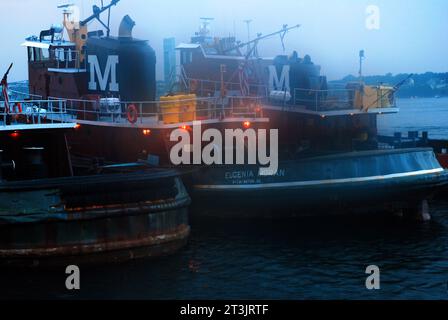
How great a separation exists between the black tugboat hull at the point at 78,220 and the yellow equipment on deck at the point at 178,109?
567 cm

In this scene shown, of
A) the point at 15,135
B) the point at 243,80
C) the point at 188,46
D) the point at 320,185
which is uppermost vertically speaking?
the point at 188,46

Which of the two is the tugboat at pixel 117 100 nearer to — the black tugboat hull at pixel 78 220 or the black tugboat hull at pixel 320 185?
the black tugboat hull at pixel 320 185

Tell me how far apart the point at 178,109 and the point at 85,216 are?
296 inches

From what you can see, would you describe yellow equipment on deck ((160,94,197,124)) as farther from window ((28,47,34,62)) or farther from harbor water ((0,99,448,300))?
window ((28,47,34,62))

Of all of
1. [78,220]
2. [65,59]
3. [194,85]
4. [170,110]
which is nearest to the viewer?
[78,220]

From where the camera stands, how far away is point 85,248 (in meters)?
16.2

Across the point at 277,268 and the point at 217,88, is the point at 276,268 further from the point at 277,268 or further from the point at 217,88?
the point at 217,88

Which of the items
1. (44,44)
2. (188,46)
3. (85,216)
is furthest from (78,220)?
(188,46)

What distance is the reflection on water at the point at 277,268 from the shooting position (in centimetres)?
1524

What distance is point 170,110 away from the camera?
22.6 meters

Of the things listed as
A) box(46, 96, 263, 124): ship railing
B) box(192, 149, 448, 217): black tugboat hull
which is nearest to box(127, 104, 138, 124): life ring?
box(46, 96, 263, 124): ship railing

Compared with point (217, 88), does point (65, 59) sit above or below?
above

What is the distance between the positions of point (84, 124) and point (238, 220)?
22.2ft
